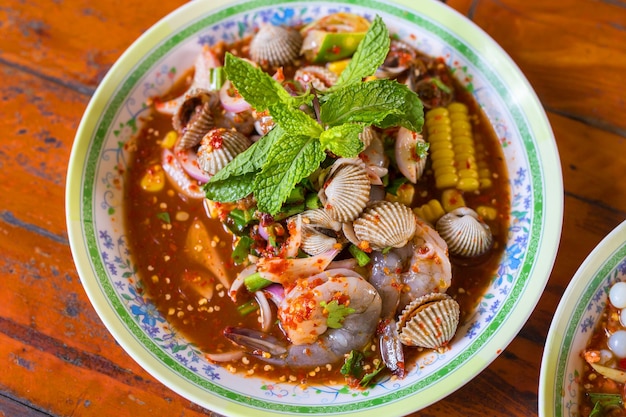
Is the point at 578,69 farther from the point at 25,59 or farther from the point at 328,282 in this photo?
the point at 25,59

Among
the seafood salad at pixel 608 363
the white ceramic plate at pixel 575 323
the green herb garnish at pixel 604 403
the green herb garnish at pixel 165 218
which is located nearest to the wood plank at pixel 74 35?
the green herb garnish at pixel 165 218

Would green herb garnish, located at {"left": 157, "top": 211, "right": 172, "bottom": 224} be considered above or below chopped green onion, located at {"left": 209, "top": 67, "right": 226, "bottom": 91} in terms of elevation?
below

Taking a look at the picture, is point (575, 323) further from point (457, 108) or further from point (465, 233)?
point (457, 108)

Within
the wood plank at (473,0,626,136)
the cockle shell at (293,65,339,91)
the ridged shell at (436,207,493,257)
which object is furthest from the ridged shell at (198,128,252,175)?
the wood plank at (473,0,626,136)

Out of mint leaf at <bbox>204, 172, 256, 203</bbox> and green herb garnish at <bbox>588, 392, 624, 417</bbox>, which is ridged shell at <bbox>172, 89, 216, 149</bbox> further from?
green herb garnish at <bbox>588, 392, 624, 417</bbox>

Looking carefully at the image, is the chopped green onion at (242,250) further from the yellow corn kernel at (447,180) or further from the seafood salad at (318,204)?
the yellow corn kernel at (447,180)

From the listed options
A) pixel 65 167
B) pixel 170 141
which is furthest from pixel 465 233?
pixel 65 167

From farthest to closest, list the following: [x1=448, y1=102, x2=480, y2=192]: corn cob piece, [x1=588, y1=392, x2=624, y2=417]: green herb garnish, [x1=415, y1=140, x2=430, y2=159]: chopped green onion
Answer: [x1=448, y1=102, x2=480, y2=192]: corn cob piece → [x1=415, y1=140, x2=430, y2=159]: chopped green onion → [x1=588, y1=392, x2=624, y2=417]: green herb garnish
